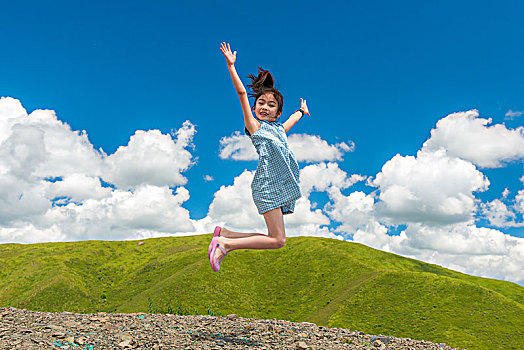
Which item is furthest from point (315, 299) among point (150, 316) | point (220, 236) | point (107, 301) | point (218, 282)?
point (220, 236)

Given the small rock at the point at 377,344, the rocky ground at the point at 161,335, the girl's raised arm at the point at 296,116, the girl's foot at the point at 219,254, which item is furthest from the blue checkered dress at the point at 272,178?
the small rock at the point at 377,344

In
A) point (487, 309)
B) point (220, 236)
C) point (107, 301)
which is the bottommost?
point (107, 301)

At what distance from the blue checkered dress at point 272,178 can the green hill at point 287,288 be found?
61.3ft

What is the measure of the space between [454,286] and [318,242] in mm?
14840

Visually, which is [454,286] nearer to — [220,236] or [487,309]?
[487,309]

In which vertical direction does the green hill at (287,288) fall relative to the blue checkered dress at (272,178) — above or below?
below

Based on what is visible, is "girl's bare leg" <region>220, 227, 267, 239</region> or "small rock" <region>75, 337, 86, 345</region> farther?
"small rock" <region>75, 337, 86, 345</region>

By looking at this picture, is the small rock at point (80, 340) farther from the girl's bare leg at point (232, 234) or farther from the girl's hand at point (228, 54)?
the girl's hand at point (228, 54)

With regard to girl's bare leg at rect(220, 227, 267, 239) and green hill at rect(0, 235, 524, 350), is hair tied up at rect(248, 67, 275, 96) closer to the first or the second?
girl's bare leg at rect(220, 227, 267, 239)

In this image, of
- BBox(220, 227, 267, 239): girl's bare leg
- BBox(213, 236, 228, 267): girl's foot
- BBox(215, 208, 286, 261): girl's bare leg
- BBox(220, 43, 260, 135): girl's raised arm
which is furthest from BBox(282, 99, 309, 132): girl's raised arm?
BBox(213, 236, 228, 267): girl's foot

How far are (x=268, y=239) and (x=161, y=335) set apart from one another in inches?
175

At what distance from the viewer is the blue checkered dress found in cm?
629

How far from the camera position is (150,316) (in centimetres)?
1163

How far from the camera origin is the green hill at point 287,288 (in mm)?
23125
